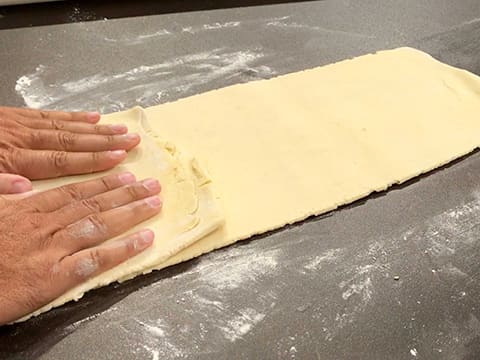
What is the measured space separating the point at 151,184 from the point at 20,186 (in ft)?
0.69

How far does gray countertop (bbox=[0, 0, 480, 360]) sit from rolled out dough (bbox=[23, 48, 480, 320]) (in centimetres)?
4

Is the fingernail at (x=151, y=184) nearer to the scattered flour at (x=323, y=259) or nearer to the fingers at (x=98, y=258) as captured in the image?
the fingers at (x=98, y=258)

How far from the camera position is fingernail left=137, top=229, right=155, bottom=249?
0.94 m

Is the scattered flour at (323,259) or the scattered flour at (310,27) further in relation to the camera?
the scattered flour at (310,27)

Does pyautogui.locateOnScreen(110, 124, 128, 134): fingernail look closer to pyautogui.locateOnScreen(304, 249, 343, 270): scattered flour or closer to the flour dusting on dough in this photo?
the flour dusting on dough

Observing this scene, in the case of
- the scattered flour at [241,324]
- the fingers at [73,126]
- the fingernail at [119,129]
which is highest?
the fingers at [73,126]

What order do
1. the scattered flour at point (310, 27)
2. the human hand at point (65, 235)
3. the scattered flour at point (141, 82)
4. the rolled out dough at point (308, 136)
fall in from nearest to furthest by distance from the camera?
the human hand at point (65, 235), the rolled out dough at point (308, 136), the scattered flour at point (141, 82), the scattered flour at point (310, 27)

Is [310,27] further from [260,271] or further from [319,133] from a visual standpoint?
[260,271]

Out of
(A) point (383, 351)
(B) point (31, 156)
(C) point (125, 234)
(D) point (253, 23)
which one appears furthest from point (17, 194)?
(D) point (253, 23)

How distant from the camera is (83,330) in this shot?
0.88 meters

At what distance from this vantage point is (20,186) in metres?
0.96

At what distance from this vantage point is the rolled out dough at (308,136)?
3.45ft

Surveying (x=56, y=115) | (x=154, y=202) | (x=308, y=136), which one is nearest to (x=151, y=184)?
(x=154, y=202)

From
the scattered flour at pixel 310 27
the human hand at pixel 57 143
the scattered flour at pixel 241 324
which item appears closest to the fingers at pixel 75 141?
the human hand at pixel 57 143
